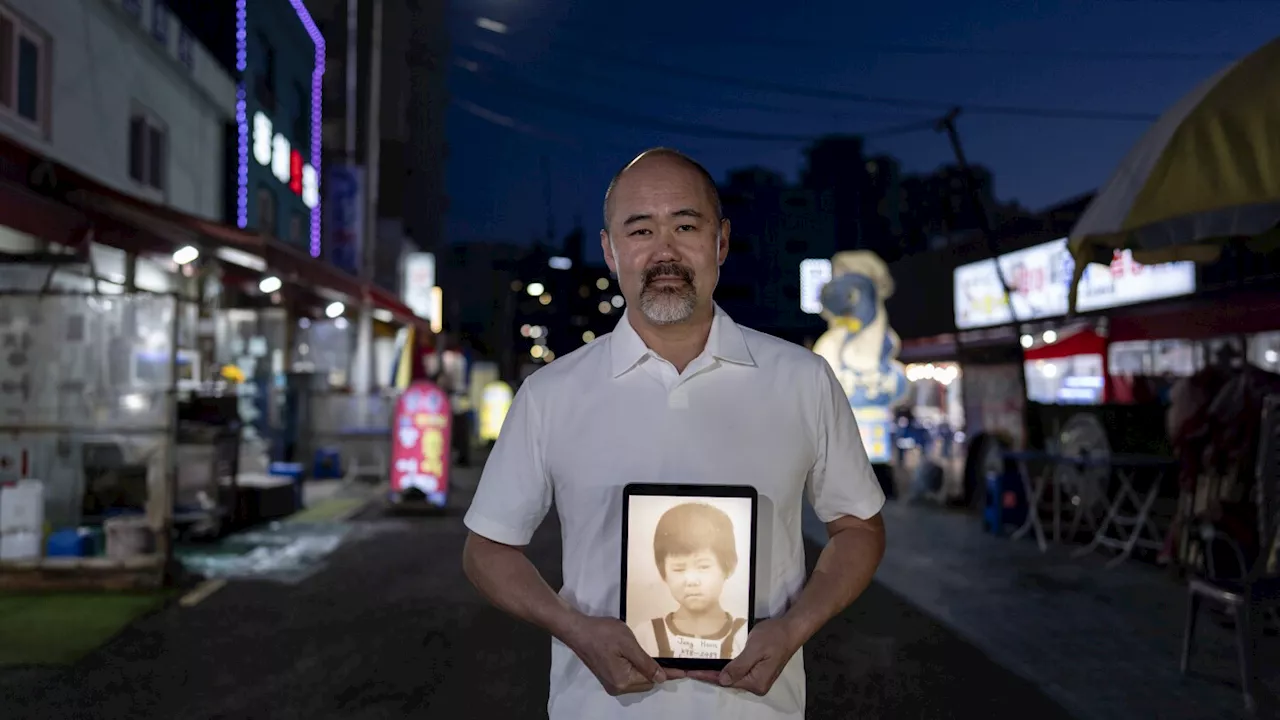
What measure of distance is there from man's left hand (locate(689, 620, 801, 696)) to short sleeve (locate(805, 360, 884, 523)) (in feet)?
1.17

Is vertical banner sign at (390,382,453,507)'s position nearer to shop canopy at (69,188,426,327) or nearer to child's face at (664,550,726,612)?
shop canopy at (69,188,426,327)

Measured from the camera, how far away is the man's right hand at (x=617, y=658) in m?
1.78

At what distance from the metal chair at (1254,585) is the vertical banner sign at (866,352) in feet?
31.3

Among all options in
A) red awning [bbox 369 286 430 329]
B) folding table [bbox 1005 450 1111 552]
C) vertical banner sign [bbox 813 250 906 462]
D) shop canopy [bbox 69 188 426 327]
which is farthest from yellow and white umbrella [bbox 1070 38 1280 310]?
red awning [bbox 369 286 430 329]

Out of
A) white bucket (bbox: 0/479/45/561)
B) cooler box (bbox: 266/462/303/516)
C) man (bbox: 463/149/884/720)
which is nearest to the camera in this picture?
man (bbox: 463/149/884/720)

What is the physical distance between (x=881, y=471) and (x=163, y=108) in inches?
529

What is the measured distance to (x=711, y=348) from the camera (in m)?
2.03

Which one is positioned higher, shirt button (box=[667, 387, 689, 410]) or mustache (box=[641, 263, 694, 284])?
mustache (box=[641, 263, 694, 284])

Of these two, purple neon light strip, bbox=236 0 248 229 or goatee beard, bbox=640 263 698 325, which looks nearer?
goatee beard, bbox=640 263 698 325

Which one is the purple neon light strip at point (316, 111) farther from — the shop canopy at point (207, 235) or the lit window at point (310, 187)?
the shop canopy at point (207, 235)

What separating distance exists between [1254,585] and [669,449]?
5226 mm

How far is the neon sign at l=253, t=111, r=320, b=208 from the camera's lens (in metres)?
20.9

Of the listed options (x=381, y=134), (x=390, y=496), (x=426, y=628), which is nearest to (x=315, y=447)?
(x=390, y=496)

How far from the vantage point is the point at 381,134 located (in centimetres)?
4078
